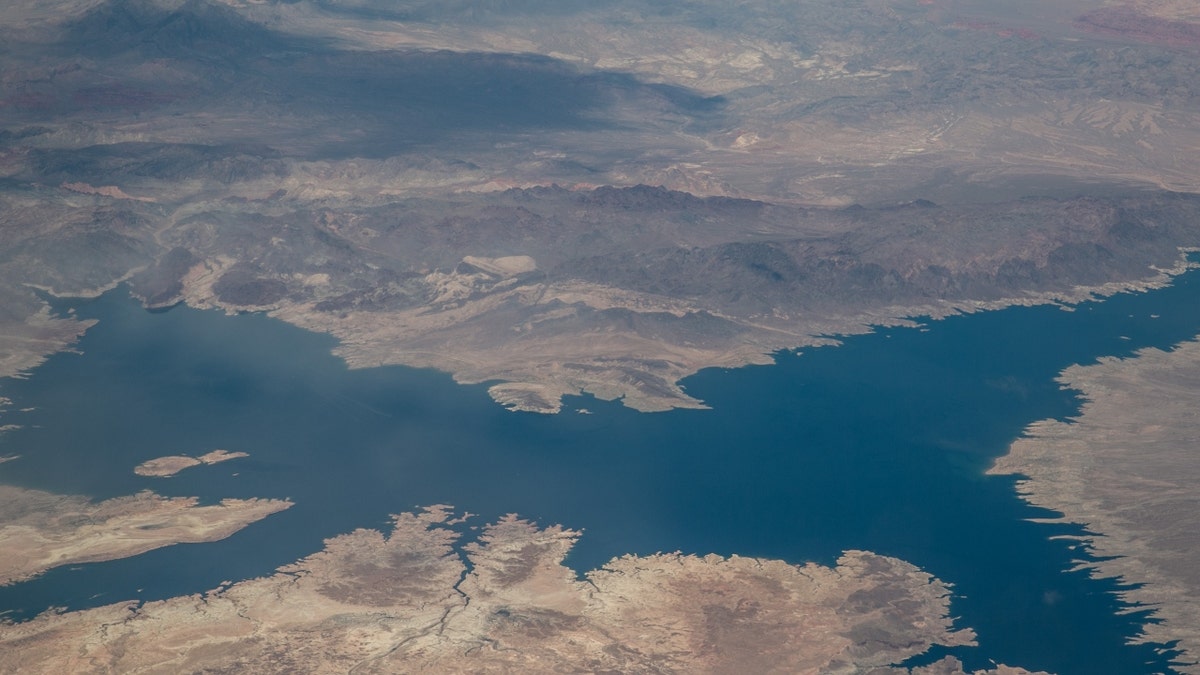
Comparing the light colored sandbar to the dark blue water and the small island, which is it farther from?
the small island

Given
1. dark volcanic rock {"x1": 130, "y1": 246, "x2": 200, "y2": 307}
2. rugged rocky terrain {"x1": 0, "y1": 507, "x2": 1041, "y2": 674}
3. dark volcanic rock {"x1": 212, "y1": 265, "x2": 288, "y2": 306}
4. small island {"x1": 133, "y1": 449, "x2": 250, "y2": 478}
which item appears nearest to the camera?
rugged rocky terrain {"x1": 0, "y1": 507, "x2": 1041, "y2": 674}

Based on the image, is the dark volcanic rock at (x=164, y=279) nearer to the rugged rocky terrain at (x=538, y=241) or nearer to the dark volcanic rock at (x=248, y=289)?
the rugged rocky terrain at (x=538, y=241)

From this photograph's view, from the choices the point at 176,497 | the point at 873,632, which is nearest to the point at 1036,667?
the point at 873,632

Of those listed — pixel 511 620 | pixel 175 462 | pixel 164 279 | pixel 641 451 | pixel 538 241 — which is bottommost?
pixel 175 462

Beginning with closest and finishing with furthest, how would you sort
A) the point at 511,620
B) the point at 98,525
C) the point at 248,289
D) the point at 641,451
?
the point at 511,620 → the point at 98,525 → the point at 641,451 → the point at 248,289

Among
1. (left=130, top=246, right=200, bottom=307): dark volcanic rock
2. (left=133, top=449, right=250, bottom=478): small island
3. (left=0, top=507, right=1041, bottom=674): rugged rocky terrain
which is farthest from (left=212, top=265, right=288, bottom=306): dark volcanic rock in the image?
(left=0, top=507, right=1041, bottom=674): rugged rocky terrain

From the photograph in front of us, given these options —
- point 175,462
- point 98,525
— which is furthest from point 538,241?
point 98,525

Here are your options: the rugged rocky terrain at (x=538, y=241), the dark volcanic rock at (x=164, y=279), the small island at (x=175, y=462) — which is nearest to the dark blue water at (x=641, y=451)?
the small island at (x=175, y=462)

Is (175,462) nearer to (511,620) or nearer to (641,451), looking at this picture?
(641,451)

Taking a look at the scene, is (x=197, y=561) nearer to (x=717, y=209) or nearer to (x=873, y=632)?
(x=873, y=632)
